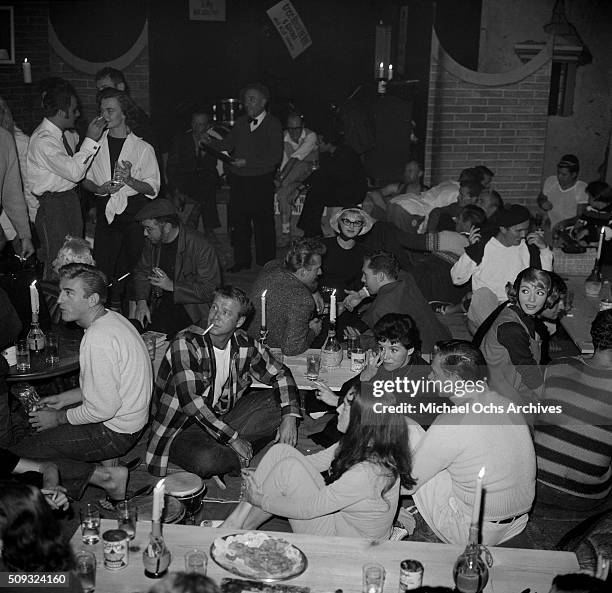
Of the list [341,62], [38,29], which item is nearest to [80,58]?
[38,29]

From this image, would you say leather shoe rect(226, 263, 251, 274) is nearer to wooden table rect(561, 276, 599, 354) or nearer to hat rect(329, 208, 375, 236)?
hat rect(329, 208, 375, 236)

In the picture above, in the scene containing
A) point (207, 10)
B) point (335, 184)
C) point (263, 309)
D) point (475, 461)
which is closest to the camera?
point (475, 461)

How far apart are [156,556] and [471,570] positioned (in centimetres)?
101

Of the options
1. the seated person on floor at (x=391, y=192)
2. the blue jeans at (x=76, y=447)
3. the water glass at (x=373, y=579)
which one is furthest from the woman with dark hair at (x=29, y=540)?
the seated person on floor at (x=391, y=192)

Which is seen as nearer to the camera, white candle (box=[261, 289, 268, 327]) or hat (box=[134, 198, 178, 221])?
white candle (box=[261, 289, 268, 327])

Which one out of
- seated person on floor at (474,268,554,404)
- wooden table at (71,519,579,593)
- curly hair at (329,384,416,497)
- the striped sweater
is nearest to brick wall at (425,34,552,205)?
seated person on floor at (474,268,554,404)

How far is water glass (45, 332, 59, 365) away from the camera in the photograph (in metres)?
4.46

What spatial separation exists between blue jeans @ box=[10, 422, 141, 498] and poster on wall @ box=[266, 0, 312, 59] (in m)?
8.09

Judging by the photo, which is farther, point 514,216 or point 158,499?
point 514,216

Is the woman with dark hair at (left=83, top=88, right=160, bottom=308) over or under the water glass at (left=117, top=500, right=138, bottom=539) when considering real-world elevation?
over

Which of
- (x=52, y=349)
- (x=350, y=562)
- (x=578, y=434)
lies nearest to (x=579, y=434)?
(x=578, y=434)

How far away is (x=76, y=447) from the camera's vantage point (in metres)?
4.04

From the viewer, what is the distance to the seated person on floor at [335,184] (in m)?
7.97

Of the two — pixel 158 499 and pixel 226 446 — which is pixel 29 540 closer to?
pixel 158 499
